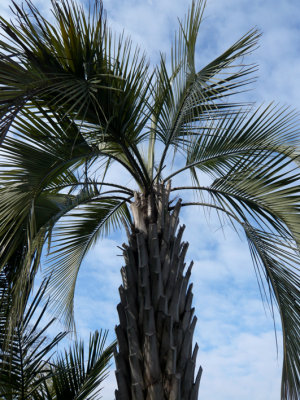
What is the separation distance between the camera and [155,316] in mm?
3834

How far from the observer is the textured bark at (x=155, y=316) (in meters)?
3.60

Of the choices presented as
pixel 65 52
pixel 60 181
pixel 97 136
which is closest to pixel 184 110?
pixel 97 136

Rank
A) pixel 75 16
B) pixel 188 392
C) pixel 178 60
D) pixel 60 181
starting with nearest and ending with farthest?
1. pixel 188 392
2. pixel 75 16
3. pixel 178 60
4. pixel 60 181

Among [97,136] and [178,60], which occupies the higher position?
[178,60]

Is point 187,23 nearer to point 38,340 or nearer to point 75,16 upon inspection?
point 75,16

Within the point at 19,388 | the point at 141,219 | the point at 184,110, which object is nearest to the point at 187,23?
the point at 184,110

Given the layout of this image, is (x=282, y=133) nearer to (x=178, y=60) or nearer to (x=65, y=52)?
(x=178, y=60)

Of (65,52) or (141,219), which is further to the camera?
(141,219)

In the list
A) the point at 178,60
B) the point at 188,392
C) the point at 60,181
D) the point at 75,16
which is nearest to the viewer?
the point at 188,392

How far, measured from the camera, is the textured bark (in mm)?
3604

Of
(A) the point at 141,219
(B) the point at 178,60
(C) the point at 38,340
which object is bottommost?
(C) the point at 38,340

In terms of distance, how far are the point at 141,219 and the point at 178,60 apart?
1.61 metres

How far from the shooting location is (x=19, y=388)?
455cm

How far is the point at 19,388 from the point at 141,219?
1916mm
